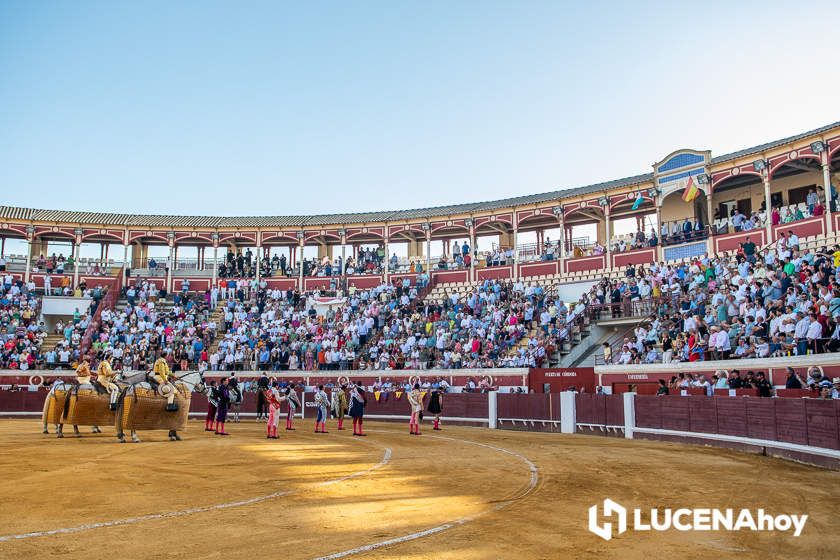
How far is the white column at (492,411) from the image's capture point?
2392 centimetres

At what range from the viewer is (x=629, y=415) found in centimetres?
1897

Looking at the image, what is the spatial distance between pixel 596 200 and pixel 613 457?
74.8 feet

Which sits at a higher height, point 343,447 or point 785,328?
point 785,328

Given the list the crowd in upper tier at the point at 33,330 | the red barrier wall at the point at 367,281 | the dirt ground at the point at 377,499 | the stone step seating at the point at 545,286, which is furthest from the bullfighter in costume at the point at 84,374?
the red barrier wall at the point at 367,281

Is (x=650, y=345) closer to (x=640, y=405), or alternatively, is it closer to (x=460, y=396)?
(x=640, y=405)

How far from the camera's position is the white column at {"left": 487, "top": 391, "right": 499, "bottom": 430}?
23922 mm

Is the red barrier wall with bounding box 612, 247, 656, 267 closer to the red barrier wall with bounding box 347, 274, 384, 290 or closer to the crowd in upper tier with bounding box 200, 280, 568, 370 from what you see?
the crowd in upper tier with bounding box 200, 280, 568, 370

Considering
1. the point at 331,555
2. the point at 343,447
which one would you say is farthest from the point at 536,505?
the point at 343,447

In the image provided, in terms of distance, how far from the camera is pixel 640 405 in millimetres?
18609

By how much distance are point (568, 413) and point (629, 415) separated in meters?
2.65

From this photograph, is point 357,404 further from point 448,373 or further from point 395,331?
point 395,331

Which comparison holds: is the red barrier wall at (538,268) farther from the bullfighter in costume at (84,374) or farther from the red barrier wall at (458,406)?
the bullfighter in costume at (84,374)

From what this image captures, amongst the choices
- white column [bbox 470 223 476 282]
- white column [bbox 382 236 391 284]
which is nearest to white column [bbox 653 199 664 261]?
white column [bbox 470 223 476 282]

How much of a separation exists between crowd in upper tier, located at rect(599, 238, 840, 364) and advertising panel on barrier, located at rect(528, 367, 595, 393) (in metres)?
0.99
